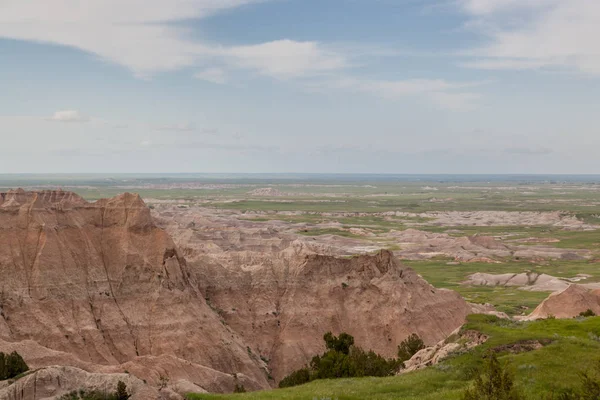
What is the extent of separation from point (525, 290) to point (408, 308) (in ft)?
212

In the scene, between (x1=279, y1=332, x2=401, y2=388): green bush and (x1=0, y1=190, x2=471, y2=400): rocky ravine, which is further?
(x1=0, y1=190, x2=471, y2=400): rocky ravine

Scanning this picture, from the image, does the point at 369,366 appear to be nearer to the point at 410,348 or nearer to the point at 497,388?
the point at 410,348

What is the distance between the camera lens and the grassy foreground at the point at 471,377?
27.0 metres

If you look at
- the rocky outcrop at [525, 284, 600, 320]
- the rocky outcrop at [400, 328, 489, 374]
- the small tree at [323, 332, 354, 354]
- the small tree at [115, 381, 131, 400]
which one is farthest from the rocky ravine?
the rocky outcrop at [400, 328, 489, 374]

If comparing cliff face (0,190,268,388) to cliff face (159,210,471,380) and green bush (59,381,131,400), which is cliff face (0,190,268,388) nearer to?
cliff face (159,210,471,380)

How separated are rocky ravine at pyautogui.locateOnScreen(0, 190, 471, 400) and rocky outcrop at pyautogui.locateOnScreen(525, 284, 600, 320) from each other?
13.7 meters

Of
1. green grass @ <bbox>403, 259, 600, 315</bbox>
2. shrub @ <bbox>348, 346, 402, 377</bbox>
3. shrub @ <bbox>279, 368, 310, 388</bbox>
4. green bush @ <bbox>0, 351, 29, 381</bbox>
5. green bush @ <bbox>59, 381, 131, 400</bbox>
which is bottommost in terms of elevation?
green grass @ <bbox>403, 259, 600, 315</bbox>

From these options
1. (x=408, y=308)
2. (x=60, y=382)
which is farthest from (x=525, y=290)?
(x=60, y=382)

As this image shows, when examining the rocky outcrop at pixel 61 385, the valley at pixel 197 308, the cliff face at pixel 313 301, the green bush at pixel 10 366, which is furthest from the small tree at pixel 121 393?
the cliff face at pixel 313 301

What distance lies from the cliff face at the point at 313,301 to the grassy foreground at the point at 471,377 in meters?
29.5

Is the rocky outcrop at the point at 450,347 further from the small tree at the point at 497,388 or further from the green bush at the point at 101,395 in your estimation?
the green bush at the point at 101,395

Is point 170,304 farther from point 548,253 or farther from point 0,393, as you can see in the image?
point 548,253

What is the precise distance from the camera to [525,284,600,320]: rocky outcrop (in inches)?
2982

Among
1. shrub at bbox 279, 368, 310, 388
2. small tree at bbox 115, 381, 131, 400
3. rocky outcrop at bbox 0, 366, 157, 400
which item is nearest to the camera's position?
small tree at bbox 115, 381, 131, 400
